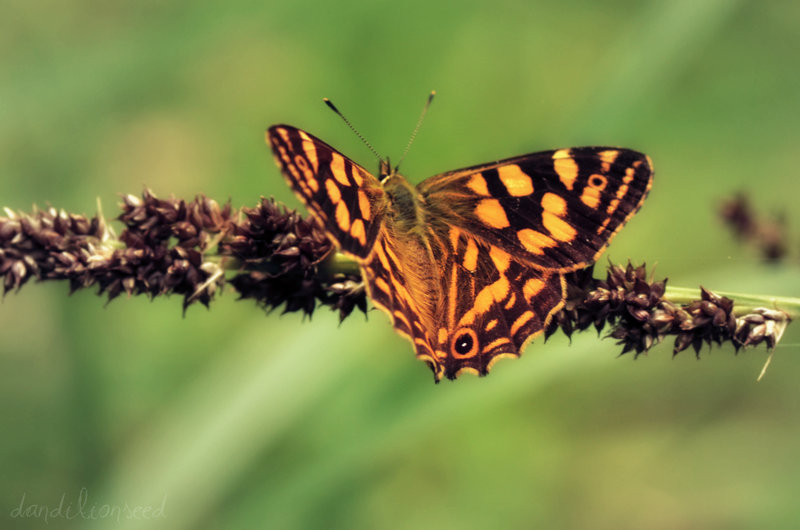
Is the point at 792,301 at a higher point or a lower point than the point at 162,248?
lower

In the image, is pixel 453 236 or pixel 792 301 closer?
pixel 792 301

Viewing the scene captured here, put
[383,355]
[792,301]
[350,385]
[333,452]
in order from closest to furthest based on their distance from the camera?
[792,301], [333,452], [350,385], [383,355]

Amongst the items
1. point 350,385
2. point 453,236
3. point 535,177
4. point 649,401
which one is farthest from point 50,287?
point 649,401

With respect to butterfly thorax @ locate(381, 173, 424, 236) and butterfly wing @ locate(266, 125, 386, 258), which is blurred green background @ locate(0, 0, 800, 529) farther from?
butterfly wing @ locate(266, 125, 386, 258)

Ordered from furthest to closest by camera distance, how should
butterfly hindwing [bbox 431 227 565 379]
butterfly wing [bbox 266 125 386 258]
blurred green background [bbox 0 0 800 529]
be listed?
blurred green background [bbox 0 0 800 529] → butterfly hindwing [bbox 431 227 565 379] → butterfly wing [bbox 266 125 386 258]

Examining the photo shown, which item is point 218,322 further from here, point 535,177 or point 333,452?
point 535,177

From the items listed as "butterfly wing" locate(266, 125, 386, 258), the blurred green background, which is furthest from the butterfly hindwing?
the blurred green background

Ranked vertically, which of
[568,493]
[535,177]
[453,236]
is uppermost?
[535,177]
